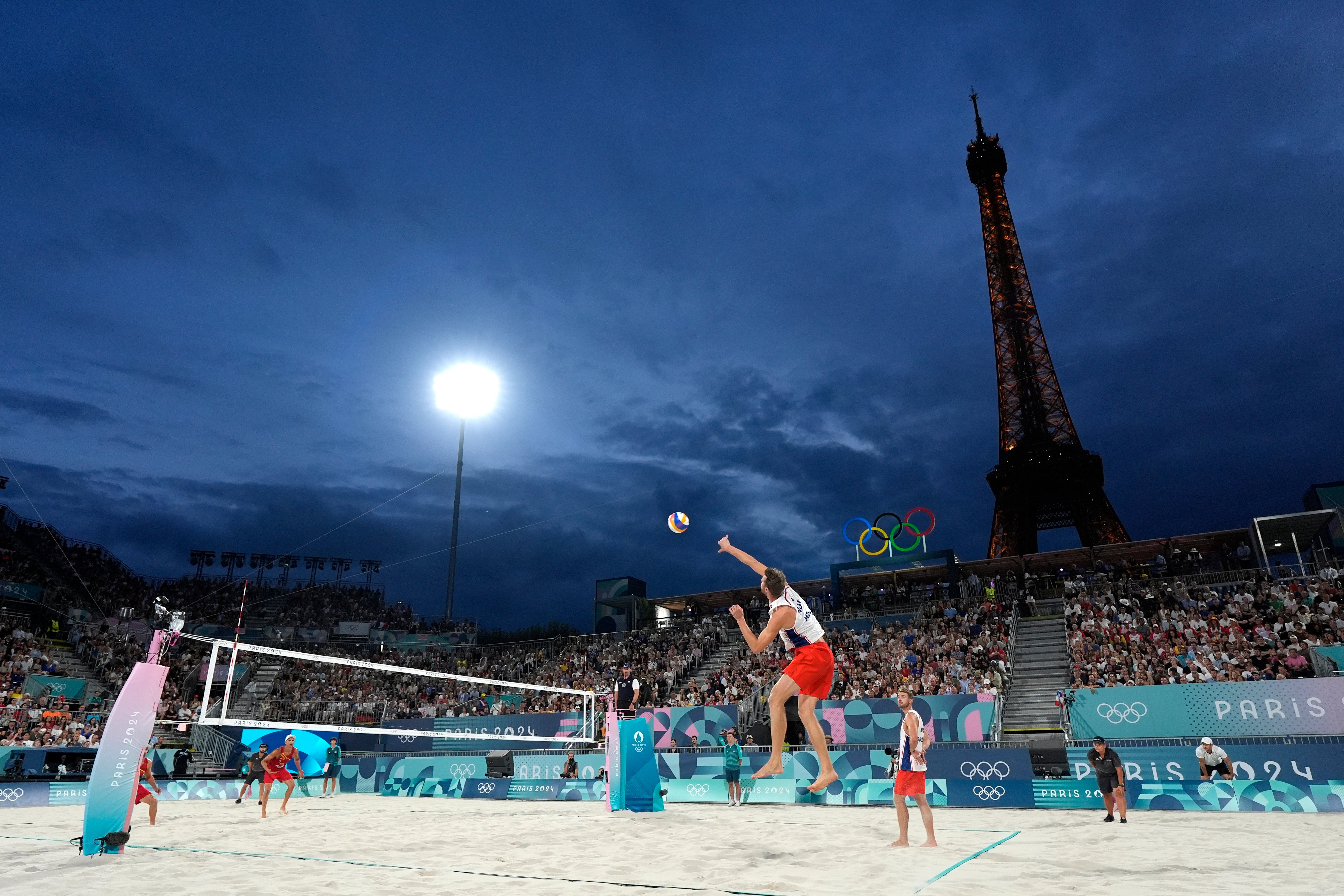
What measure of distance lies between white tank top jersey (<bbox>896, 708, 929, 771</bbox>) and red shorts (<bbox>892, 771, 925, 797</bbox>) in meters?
0.05

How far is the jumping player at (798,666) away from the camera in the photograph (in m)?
7.45

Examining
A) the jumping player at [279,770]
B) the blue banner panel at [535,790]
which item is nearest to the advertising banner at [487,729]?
the blue banner panel at [535,790]

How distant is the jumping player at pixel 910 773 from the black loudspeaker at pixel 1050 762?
32.1ft

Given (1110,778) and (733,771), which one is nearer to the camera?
(1110,778)

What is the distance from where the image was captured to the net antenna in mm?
13578

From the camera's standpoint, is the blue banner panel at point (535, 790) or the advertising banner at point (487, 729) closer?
the blue banner panel at point (535, 790)

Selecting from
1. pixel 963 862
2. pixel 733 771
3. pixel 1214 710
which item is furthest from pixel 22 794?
pixel 1214 710

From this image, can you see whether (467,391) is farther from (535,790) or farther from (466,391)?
(535,790)

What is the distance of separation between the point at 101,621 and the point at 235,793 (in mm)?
20828

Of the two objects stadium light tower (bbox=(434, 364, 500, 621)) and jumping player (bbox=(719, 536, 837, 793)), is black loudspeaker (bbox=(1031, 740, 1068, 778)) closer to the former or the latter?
jumping player (bbox=(719, 536, 837, 793))

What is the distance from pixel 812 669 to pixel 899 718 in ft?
53.9

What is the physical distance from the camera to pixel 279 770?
56.2 ft

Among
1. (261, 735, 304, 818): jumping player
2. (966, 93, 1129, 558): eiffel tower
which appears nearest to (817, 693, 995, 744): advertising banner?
(261, 735, 304, 818): jumping player

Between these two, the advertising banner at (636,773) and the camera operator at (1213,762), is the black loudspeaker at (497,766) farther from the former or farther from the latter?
the camera operator at (1213,762)
